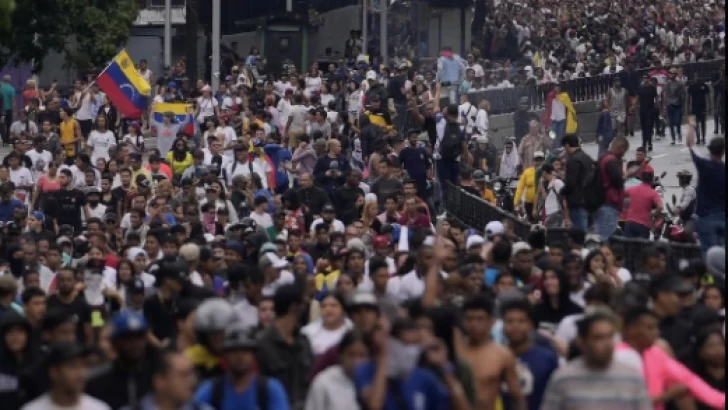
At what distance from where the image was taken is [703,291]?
42.9ft

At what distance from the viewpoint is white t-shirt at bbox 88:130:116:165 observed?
93.0 ft

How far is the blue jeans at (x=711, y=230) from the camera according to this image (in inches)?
667

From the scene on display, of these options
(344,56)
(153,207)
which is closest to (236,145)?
(153,207)

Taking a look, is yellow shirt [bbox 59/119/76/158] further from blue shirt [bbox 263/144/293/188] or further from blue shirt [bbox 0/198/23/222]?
blue shirt [bbox 0/198/23/222]

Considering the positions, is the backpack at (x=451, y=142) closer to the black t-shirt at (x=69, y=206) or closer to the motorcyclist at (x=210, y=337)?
the black t-shirt at (x=69, y=206)

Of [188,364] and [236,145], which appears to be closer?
[188,364]

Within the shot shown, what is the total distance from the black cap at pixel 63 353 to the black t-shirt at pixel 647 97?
89.0 feet

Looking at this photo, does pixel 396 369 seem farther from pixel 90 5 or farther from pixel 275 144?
pixel 90 5

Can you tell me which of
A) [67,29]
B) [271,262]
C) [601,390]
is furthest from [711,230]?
[67,29]

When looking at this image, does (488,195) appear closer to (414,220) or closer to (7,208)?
(414,220)

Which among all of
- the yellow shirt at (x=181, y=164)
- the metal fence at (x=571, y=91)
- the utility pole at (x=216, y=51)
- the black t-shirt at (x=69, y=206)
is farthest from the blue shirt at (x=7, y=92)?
the black t-shirt at (x=69, y=206)

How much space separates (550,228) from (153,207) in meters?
4.32

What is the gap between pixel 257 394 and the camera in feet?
32.7

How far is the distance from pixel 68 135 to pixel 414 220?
9678 millimetres
